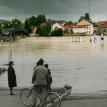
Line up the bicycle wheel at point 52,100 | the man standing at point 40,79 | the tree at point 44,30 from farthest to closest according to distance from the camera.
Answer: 1. the tree at point 44,30
2. the bicycle wheel at point 52,100
3. the man standing at point 40,79

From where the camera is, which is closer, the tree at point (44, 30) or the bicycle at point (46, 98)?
the bicycle at point (46, 98)

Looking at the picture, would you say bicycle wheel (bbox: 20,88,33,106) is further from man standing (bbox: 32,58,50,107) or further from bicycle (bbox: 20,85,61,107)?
man standing (bbox: 32,58,50,107)

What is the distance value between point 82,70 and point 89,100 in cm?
1312

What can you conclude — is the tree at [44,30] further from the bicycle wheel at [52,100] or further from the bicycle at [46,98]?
the bicycle wheel at [52,100]

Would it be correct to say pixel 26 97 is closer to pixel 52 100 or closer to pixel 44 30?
pixel 52 100

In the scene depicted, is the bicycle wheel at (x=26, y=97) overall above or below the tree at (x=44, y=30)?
below

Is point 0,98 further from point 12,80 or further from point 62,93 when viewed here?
point 62,93

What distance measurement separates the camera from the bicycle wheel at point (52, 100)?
14.6m

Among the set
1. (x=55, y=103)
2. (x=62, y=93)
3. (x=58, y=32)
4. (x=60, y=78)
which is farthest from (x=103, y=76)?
(x=58, y=32)

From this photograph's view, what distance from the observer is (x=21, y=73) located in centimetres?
2878

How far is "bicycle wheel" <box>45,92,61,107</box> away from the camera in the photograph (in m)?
14.6

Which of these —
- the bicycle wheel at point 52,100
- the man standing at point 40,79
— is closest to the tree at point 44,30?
the bicycle wheel at point 52,100

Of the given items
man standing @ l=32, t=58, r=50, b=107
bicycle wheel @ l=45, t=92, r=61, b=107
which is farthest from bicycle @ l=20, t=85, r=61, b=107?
man standing @ l=32, t=58, r=50, b=107

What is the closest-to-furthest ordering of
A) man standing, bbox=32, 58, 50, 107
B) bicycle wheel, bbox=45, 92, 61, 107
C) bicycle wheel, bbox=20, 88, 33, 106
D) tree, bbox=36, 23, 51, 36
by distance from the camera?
man standing, bbox=32, 58, 50, 107
bicycle wheel, bbox=45, 92, 61, 107
bicycle wheel, bbox=20, 88, 33, 106
tree, bbox=36, 23, 51, 36
